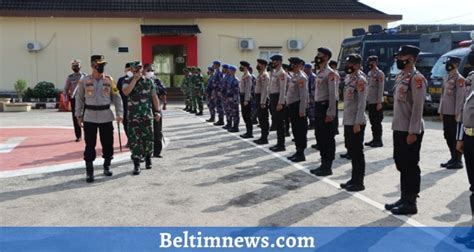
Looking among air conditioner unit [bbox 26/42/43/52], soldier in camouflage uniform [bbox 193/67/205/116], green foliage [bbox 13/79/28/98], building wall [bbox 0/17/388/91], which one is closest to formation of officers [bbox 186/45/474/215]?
soldier in camouflage uniform [bbox 193/67/205/116]

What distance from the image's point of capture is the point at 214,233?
18.5 feet

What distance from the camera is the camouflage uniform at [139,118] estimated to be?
28.7 ft

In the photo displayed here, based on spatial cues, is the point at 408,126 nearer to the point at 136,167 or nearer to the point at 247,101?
the point at 136,167

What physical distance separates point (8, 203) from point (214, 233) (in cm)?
288

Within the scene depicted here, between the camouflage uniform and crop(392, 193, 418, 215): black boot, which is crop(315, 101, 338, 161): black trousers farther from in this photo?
the camouflage uniform

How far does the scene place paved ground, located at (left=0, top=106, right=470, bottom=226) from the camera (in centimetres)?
616

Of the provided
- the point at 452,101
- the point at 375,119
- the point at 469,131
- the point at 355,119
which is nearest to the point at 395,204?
the point at 469,131

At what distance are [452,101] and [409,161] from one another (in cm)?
327

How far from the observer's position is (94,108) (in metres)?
8.24

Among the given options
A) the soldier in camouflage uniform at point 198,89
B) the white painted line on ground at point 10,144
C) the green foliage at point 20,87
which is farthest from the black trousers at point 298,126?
the green foliage at point 20,87

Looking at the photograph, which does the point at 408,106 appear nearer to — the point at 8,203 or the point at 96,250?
the point at 96,250

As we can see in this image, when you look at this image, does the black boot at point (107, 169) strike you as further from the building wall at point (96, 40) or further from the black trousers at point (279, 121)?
the building wall at point (96, 40)

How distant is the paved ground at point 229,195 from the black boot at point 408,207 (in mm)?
96

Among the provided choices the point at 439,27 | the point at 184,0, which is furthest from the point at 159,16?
the point at 439,27
